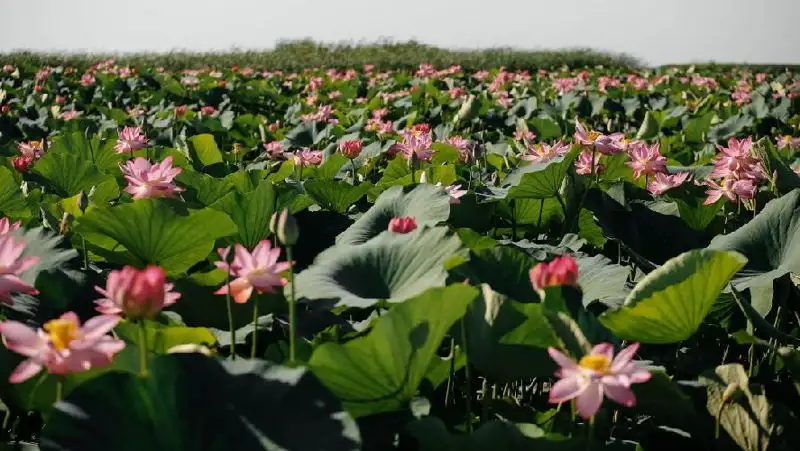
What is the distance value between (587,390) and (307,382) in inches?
11.2

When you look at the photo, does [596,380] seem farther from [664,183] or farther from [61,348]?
[664,183]

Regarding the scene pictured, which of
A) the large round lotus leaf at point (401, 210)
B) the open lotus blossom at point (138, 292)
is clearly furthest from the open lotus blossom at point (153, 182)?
the open lotus blossom at point (138, 292)

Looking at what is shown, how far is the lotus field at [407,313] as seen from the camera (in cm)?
79

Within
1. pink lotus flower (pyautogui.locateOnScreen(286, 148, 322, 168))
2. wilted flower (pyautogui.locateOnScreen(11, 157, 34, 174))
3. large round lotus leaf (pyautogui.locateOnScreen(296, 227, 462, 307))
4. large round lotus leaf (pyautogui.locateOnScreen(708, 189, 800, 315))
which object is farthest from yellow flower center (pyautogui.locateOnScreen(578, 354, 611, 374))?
wilted flower (pyautogui.locateOnScreen(11, 157, 34, 174))

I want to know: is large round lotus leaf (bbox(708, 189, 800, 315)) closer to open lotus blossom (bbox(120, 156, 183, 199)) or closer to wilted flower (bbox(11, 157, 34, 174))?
open lotus blossom (bbox(120, 156, 183, 199))

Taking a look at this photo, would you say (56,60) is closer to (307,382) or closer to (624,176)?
(624,176)

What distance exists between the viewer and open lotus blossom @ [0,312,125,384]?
78 cm

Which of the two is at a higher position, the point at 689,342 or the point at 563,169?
the point at 563,169

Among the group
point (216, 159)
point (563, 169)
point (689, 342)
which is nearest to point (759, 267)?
point (689, 342)

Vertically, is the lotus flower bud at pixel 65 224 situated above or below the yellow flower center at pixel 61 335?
below

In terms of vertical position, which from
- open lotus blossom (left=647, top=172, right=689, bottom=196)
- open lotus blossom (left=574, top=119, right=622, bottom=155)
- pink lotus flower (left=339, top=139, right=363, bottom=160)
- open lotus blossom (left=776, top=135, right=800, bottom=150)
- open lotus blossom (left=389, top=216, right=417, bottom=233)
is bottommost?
open lotus blossom (left=776, top=135, right=800, bottom=150)

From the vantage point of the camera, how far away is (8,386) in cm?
94

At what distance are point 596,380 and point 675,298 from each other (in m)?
0.28

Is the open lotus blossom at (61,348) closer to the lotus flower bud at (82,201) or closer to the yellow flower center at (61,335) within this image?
the yellow flower center at (61,335)
